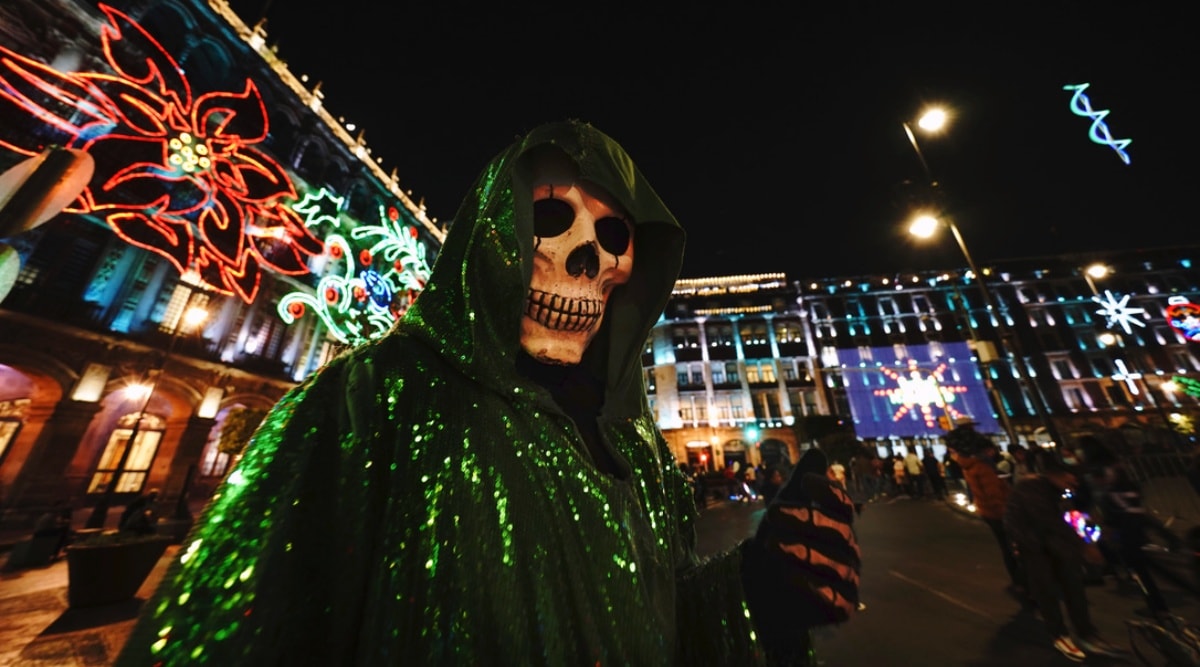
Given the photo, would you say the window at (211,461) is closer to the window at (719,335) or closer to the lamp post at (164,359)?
the lamp post at (164,359)

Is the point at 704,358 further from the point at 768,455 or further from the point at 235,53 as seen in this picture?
the point at 235,53

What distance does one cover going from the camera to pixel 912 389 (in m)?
30.9

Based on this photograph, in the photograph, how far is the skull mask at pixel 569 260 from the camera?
132 centimetres

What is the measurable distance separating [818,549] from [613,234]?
47.9 inches

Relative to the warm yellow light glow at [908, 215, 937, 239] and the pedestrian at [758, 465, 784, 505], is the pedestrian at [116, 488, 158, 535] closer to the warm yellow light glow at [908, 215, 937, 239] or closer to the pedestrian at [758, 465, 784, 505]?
the pedestrian at [758, 465, 784, 505]

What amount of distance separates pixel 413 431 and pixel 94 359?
57.9 feet

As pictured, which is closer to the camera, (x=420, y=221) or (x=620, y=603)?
(x=620, y=603)

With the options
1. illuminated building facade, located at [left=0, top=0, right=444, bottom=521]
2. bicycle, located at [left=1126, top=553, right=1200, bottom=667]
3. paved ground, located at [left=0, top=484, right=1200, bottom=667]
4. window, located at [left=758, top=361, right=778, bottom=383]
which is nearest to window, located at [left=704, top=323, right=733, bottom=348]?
window, located at [left=758, top=361, right=778, bottom=383]

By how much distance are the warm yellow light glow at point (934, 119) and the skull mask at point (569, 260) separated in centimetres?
952

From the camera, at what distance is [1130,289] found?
39.2 metres

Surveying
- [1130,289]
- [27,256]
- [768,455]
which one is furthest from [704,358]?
[1130,289]

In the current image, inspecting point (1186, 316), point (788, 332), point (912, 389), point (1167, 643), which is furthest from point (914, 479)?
point (788, 332)

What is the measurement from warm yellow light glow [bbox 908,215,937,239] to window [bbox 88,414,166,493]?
71.7 ft

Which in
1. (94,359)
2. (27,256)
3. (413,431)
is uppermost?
(27,256)
